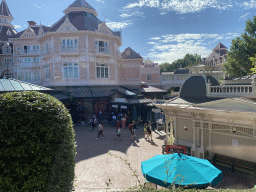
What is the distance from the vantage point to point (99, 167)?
36.0 feet

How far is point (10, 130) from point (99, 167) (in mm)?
7580

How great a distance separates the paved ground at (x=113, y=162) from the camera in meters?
9.01

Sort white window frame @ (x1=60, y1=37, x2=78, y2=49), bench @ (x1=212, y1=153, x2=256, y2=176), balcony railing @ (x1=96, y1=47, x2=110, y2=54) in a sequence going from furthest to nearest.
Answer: balcony railing @ (x1=96, y1=47, x2=110, y2=54), white window frame @ (x1=60, y1=37, x2=78, y2=49), bench @ (x1=212, y1=153, x2=256, y2=176)

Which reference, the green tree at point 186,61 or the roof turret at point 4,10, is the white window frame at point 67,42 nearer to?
the roof turret at point 4,10

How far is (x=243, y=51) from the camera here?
26281mm

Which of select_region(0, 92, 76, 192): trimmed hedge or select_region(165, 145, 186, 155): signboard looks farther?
select_region(165, 145, 186, 155): signboard

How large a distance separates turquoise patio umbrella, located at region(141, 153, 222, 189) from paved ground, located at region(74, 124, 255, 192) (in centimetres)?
221

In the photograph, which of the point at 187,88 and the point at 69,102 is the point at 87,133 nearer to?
the point at 69,102

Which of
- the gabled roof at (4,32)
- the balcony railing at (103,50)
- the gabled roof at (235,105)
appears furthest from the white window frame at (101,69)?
the gabled roof at (4,32)

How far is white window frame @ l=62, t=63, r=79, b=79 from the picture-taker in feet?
92.5

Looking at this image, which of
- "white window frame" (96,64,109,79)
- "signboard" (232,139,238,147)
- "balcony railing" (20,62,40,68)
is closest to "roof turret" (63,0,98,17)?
"white window frame" (96,64,109,79)

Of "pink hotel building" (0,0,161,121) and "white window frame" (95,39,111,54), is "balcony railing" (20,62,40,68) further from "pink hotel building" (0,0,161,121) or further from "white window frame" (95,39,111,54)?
"white window frame" (95,39,111,54)

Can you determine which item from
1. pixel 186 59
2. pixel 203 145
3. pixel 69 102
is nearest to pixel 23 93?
pixel 203 145

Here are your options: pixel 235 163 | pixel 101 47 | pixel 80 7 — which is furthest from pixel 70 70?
pixel 235 163
